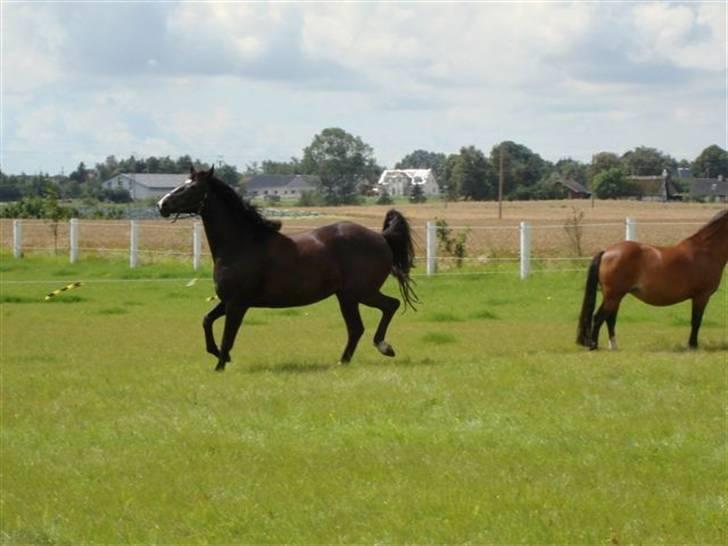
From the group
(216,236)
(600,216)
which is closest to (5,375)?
(216,236)

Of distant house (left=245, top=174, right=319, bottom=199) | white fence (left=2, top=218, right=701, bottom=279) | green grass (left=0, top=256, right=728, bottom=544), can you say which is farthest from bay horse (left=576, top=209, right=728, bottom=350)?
distant house (left=245, top=174, right=319, bottom=199)

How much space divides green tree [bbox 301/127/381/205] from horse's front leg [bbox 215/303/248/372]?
7460 centimetres

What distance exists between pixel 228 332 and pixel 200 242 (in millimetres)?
21107

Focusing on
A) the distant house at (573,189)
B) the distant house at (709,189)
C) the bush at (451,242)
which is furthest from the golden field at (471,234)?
the distant house at (573,189)

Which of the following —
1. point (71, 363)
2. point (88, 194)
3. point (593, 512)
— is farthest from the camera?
point (88, 194)

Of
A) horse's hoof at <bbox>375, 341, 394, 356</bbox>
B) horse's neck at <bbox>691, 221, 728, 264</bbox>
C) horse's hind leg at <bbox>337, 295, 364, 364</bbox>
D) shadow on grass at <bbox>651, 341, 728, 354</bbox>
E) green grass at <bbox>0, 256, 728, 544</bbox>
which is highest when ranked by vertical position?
A: horse's neck at <bbox>691, 221, 728, 264</bbox>

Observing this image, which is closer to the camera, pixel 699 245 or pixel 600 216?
pixel 699 245

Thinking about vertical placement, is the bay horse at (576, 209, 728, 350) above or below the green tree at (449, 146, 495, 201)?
below

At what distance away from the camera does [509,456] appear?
31.1 ft

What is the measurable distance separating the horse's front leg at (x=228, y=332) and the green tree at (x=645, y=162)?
94439 millimetres

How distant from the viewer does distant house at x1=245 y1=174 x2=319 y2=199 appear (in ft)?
307

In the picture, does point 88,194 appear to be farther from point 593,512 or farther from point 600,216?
point 593,512

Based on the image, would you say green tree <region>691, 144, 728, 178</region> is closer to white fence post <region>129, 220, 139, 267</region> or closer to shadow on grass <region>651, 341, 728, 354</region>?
white fence post <region>129, 220, 139, 267</region>

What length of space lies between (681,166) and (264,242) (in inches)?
4081
